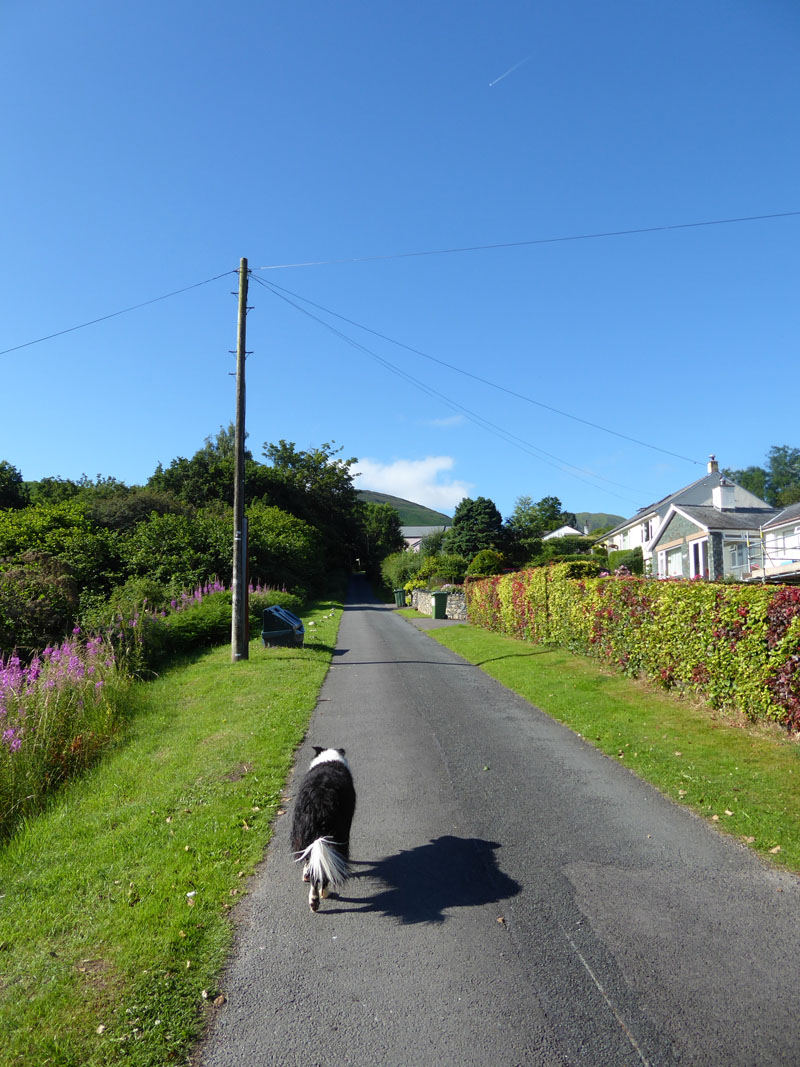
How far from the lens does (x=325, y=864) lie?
13.8 ft

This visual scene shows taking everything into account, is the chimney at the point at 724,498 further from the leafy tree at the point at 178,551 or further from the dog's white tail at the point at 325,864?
the dog's white tail at the point at 325,864

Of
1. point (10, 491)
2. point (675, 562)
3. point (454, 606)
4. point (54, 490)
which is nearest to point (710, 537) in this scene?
point (675, 562)

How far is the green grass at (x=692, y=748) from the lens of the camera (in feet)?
18.7

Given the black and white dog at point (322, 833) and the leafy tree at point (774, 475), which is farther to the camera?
the leafy tree at point (774, 475)

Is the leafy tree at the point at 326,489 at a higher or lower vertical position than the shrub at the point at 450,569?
higher

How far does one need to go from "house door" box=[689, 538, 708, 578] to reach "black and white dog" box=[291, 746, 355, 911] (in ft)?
108

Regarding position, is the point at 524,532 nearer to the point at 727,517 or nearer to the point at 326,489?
the point at 326,489

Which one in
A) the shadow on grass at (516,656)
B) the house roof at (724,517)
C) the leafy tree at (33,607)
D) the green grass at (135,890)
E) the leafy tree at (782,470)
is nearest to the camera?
the green grass at (135,890)

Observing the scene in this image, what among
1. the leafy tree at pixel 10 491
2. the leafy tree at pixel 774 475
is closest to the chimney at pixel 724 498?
the leafy tree at pixel 10 491

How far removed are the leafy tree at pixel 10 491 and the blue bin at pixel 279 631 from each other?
38.2 m

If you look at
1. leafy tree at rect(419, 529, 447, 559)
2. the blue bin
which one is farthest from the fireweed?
leafy tree at rect(419, 529, 447, 559)

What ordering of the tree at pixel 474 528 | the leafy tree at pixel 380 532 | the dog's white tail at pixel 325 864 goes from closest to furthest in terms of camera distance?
the dog's white tail at pixel 325 864, the tree at pixel 474 528, the leafy tree at pixel 380 532

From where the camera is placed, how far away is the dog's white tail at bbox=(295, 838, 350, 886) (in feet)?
13.8

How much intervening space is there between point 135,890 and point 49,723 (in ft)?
14.5
